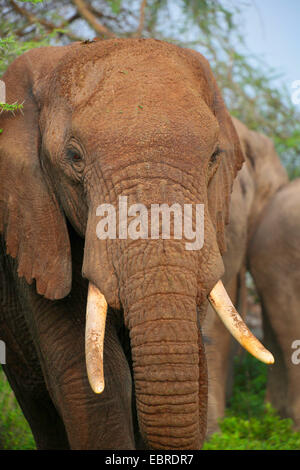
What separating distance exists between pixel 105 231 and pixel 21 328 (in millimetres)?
1258

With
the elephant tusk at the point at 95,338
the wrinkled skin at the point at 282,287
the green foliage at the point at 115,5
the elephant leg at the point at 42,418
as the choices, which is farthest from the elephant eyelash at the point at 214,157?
the green foliage at the point at 115,5

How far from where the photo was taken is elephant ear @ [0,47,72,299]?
3160 mm

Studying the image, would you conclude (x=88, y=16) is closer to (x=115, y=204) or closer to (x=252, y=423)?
(x=252, y=423)

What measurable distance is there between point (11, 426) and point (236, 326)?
2.66 m

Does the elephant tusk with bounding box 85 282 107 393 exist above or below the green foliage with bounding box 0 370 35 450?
above

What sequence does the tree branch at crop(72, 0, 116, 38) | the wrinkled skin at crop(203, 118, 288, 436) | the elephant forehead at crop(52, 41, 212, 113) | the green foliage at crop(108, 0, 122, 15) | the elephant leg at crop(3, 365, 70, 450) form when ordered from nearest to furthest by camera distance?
the elephant forehead at crop(52, 41, 212, 113)
the elephant leg at crop(3, 365, 70, 450)
the wrinkled skin at crop(203, 118, 288, 436)
the green foliage at crop(108, 0, 122, 15)
the tree branch at crop(72, 0, 116, 38)

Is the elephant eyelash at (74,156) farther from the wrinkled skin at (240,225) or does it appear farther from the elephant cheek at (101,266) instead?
the wrinkled skin at (240,225)

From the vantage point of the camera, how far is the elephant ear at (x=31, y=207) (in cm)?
316

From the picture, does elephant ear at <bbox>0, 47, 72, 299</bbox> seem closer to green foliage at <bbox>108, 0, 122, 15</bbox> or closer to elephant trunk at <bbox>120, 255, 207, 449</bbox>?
elephant trunk at <bbox>120, 255, 207, 449</bbox>

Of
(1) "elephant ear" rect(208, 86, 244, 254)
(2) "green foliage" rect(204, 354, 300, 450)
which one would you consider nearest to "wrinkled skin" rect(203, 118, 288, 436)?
(2) "green foliage" rect(204, 354, 300, 450)

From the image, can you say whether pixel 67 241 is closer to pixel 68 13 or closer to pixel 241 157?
pixel 241 157

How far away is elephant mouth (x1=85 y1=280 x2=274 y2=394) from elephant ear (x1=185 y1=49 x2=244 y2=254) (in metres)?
0.61

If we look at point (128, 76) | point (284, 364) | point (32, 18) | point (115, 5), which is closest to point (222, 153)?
point (128, 76)

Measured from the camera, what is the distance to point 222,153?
333cm
